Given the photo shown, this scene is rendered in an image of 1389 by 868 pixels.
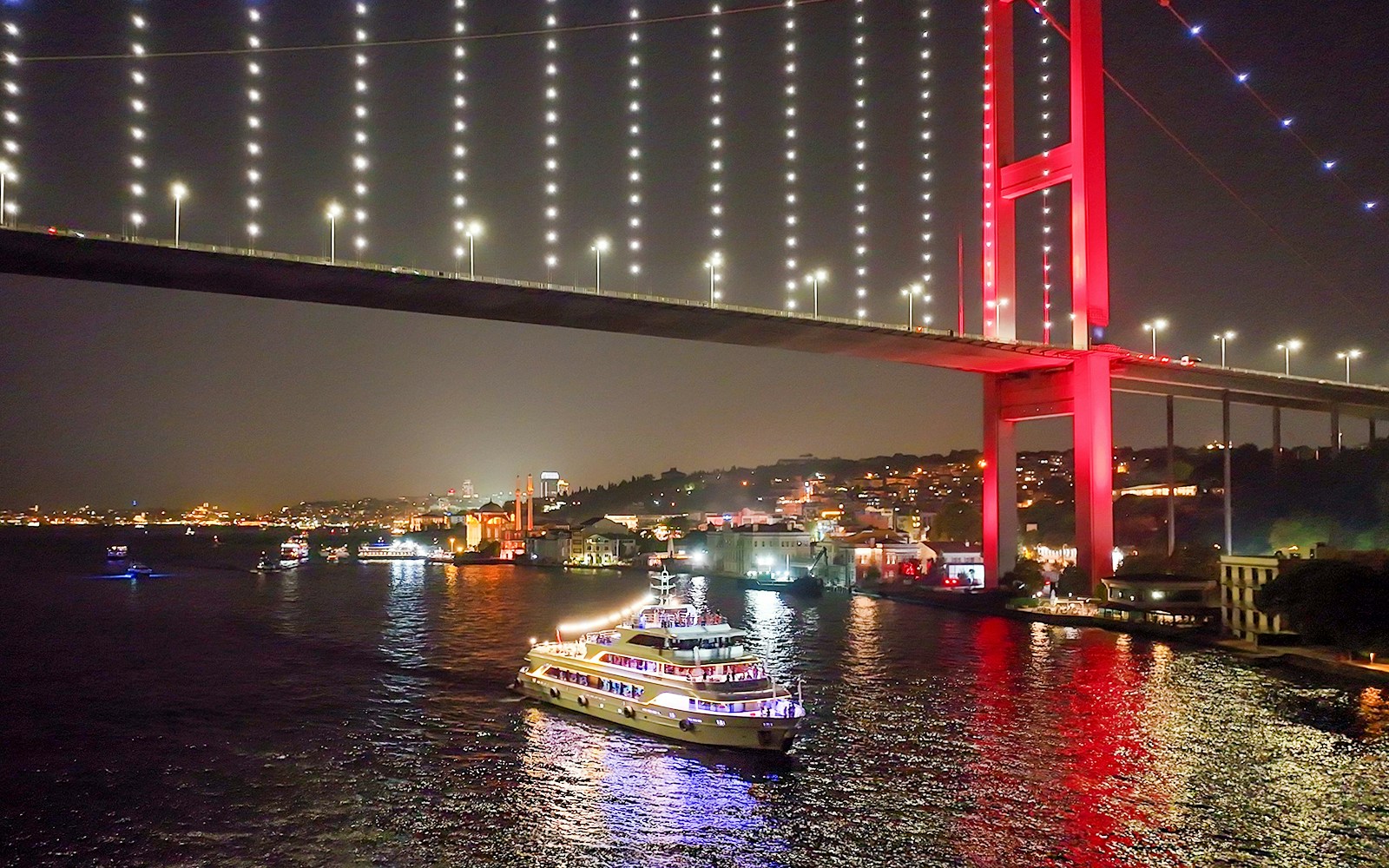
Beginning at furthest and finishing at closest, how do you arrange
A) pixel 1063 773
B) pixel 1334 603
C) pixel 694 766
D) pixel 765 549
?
pixel 765 549, pixel 1334 603, pixel 694 766, pixel 1063 773

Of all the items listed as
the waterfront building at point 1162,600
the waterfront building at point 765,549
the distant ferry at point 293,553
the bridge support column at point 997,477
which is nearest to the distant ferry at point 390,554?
the distant ferry at point 293,553

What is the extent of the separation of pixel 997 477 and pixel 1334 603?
33.8 feet

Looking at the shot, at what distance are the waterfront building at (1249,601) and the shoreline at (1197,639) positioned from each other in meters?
0.45

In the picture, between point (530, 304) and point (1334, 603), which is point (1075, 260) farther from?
point (530, 304)

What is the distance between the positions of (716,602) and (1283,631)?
14.6 metres

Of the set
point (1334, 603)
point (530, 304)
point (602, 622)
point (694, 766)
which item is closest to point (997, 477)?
point (1334, 603)

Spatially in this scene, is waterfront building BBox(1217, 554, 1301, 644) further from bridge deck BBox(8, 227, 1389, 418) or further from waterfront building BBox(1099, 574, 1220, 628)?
bridge deck BBox(8, 227, 1389, 418)

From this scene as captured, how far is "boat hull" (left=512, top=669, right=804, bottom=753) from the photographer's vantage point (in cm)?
1092

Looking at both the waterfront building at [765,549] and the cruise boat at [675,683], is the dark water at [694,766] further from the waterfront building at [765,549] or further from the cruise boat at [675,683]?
the waterfront building at [765,549]

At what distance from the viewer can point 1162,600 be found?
912 inches

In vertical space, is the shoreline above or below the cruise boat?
below

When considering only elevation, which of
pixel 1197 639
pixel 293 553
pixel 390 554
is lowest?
pixel 390 554

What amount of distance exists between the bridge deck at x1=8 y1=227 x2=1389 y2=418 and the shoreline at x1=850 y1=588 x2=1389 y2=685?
5865 millimetres

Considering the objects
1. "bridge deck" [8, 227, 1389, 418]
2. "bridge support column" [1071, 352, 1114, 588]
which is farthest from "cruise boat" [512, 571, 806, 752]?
"bridge support column" [1071, 352, 1114, 588]
